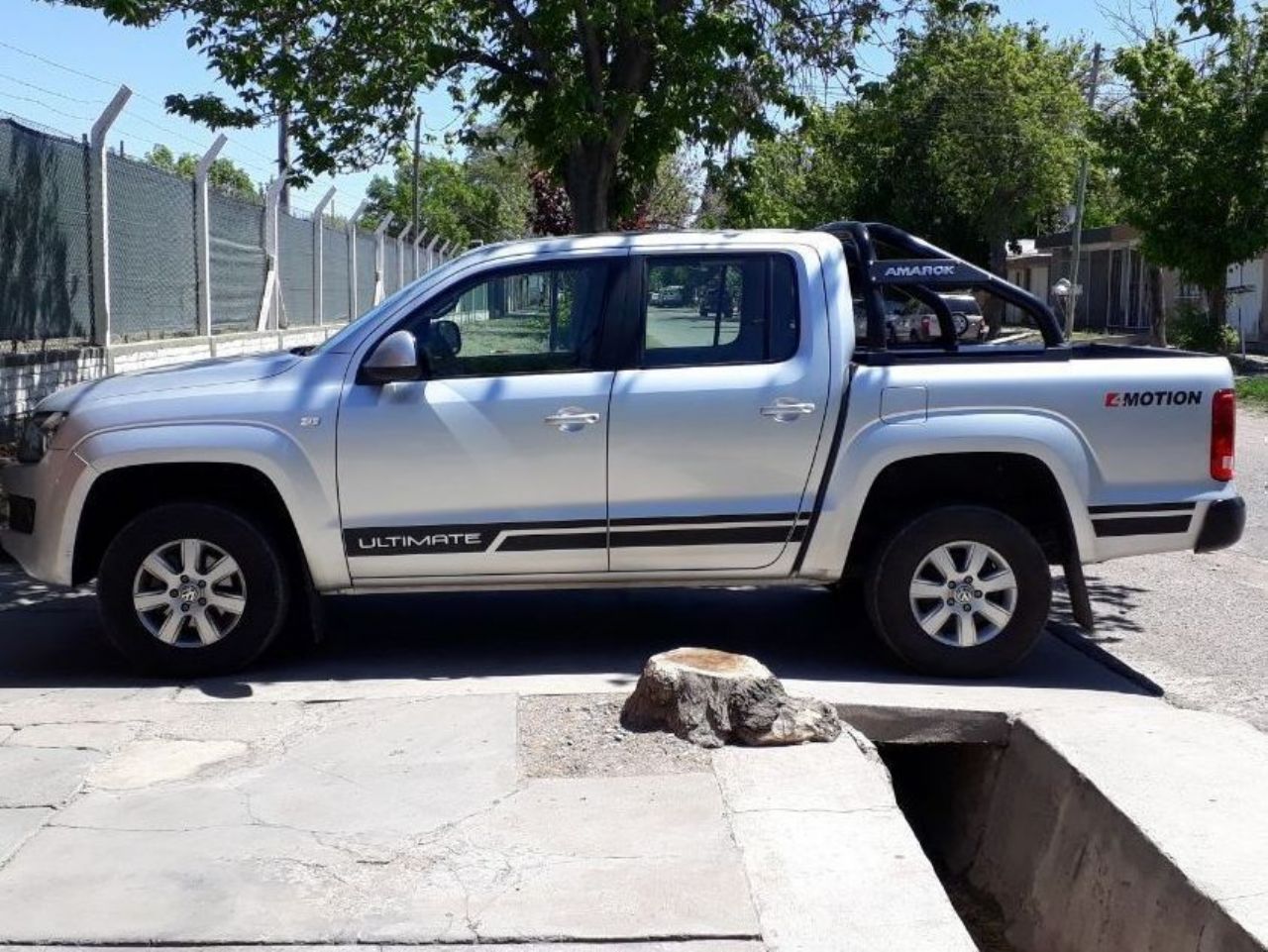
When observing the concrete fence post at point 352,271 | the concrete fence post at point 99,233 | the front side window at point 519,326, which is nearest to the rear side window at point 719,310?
the front side window at point 519,326

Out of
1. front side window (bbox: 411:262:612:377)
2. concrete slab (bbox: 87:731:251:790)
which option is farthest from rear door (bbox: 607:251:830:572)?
concrete slab (bbox: 87:731:251:790)

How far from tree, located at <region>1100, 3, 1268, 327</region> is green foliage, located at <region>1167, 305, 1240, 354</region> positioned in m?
0.21

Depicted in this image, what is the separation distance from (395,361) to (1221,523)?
3.73 meters

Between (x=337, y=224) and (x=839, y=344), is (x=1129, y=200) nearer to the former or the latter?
(x=337, y=224)

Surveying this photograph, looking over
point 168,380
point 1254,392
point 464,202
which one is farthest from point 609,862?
point 464,202

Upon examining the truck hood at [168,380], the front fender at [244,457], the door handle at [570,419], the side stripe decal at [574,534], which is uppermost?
the truck hood at [168,380]

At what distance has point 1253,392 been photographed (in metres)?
24.1

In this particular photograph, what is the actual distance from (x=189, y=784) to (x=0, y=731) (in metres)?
1.10

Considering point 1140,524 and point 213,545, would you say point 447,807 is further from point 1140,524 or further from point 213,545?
point 1140,524

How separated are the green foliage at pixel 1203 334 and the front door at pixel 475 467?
81.0 ft

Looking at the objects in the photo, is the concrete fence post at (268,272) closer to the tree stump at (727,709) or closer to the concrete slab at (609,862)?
the tree stump at (727,709)

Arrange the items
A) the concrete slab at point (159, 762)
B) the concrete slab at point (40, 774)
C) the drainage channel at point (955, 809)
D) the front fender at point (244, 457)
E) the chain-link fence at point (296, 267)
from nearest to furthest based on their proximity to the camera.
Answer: the concrete slab at point (40, 774)
the concrete slab at point (159, 762)
the drainage channel at point (955, 809)
the front fender at point (244, 457)
the chain-link fence at point (296, 267)

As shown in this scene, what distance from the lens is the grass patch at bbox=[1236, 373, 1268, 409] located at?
23.0m

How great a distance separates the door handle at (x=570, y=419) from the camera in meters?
6.66
